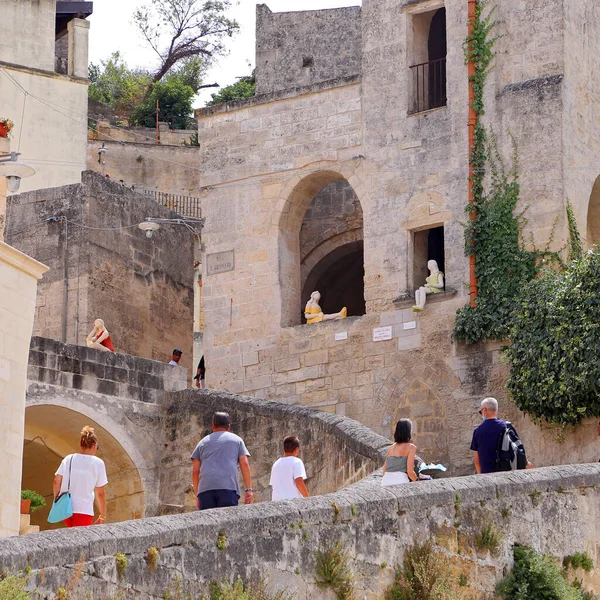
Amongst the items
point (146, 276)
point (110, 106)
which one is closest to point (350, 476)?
point (146, 276)

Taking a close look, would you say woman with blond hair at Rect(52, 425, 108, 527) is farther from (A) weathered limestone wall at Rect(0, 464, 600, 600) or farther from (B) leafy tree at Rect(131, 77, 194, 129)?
(B) leafy tree at Rect(131, 77, 194, 129)

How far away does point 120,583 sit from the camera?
9.56 metres

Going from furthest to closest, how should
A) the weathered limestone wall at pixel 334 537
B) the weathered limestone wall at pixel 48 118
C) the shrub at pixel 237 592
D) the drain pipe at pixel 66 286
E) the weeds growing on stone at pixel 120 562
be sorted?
the weathered limestone wall at pixel 48 118, the drain pipe at pixel 66 286, the shrub at pixel 237 592, the weeds growing on stone at pixel 120 562, the weathered limestone wall at pixel 334 537

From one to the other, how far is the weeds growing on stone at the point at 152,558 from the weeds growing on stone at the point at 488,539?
3393 mm

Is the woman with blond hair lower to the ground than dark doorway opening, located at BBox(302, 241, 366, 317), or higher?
lower

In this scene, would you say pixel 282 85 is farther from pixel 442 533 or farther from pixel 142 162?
pixel 442 533

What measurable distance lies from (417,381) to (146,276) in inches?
260

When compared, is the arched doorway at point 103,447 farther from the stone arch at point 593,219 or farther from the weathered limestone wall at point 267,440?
the stone arch at point 593,219

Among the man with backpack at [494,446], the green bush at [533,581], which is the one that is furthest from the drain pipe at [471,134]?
→ the green bush at [533,581]

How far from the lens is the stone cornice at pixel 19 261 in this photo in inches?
588

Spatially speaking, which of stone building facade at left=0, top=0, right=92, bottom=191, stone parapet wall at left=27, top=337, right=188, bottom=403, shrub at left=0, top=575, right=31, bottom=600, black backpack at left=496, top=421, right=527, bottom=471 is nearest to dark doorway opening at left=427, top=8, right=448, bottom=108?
stone parapet wall at left=27, top=337, right=188, bottom=403

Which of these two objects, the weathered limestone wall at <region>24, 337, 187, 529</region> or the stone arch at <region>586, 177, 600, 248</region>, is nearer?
the weathered limestone wall at <region>24, 337, 187, 529</region>

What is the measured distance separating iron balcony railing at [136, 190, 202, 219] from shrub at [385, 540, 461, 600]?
29.6 meters

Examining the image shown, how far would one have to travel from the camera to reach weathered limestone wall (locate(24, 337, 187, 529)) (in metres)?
20.3
